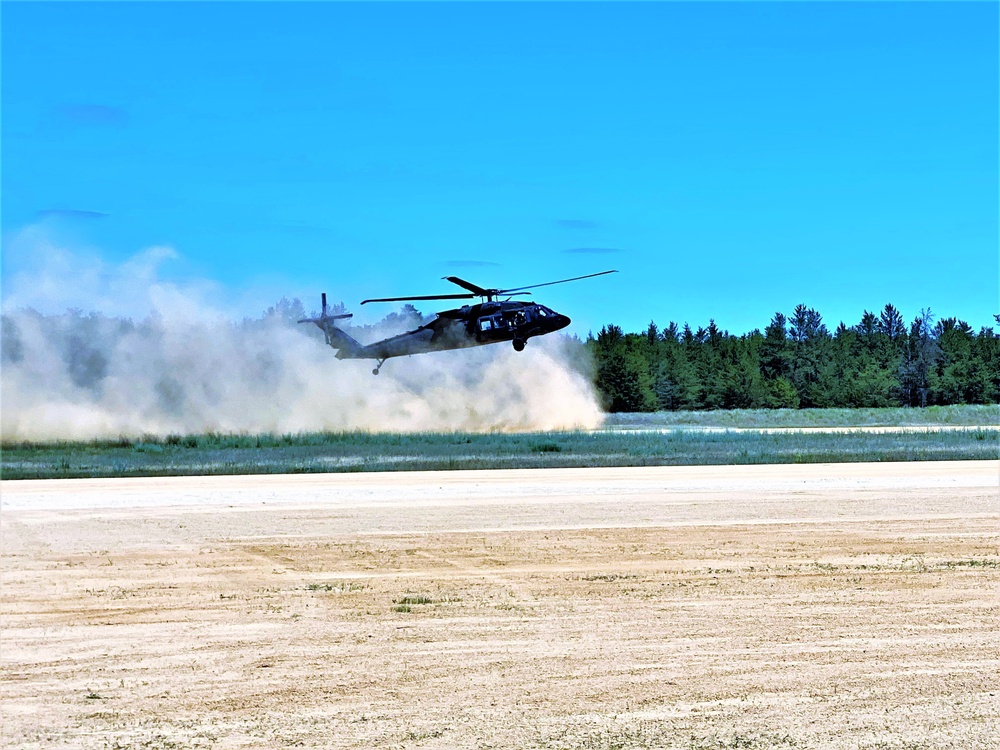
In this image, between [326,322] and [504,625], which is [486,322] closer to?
[326,322]

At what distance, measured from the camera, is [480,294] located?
35469 millimetres

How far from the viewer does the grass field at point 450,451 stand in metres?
31.3

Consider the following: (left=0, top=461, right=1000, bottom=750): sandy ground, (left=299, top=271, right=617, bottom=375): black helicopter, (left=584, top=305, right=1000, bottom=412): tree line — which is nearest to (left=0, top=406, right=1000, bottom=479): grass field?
(left=299, top=271, right=617, bottom=375): black helicopter

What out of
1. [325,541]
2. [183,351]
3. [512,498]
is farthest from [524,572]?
[183,351]

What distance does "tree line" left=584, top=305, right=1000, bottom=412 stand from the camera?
84.8 m

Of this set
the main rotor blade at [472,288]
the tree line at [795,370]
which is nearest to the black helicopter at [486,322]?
the main rotor blade at [472,288]

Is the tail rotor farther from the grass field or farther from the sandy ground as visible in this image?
the sandy ground

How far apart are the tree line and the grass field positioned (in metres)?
32.1

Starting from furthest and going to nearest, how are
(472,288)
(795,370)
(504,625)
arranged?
(795,370)
(472,288)
(504,625)

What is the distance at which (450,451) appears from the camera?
37.4 meters

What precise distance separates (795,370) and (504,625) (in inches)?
3515

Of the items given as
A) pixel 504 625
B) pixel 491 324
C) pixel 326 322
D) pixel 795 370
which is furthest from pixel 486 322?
pixel 795 370

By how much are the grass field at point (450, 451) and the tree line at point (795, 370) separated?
32.1 m

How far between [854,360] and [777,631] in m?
88.4
